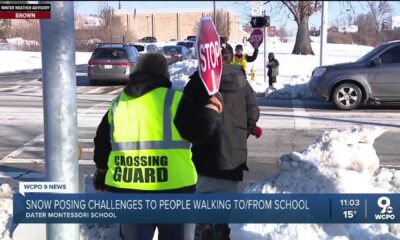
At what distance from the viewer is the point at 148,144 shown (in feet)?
10.7

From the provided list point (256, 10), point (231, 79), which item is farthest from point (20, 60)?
point (231, 79)

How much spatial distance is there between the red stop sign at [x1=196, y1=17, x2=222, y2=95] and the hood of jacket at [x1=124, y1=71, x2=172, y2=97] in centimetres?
30

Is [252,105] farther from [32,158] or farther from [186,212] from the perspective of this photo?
[32,158]

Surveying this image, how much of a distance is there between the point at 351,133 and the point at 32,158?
5.46m

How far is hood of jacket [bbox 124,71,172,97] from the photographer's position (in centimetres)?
328

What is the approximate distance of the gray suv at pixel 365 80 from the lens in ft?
50.1

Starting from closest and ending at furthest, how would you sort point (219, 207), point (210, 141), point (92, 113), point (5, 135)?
point (219, 207), point (210, 141), point (5, 135), point (92, 113)

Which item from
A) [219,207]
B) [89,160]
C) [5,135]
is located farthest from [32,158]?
[219,207]

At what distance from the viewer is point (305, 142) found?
10914mm

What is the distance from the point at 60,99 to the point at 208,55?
33.3 inches

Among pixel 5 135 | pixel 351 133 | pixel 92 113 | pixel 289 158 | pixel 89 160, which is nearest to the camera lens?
pixel 289 158

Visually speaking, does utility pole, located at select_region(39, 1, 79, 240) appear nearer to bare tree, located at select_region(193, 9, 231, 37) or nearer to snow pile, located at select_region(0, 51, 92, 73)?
bare tree, located at select_region(193, 9, 231, 37)

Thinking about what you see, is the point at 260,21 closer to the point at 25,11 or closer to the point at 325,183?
the point at 325,183

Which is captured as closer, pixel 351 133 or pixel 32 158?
pixel 351 133
